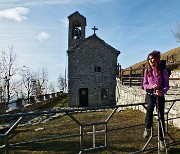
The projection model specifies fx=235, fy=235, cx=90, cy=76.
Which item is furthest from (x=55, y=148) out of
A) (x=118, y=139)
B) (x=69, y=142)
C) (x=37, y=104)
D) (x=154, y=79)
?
(x=37, y=104)

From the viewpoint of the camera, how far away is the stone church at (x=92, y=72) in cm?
2569

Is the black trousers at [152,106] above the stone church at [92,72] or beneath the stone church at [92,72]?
beneath

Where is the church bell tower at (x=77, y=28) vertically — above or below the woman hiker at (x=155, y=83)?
above

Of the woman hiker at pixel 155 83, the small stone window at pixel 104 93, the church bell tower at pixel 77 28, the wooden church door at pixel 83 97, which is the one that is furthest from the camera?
the church bell tower at pixel 77 28

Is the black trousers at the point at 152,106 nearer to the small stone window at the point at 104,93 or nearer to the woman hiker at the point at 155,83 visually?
the woman hiker at the point at 155,83

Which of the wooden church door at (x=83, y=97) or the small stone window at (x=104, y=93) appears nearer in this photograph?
the wooden church door at (x=83, y=97)

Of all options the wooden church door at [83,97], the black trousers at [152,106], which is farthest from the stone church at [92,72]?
the black trousers at [152,106]

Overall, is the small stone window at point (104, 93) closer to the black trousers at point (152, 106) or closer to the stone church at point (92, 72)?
the stone church at point (92, 72)

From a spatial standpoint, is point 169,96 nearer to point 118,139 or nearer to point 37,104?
point 118,139

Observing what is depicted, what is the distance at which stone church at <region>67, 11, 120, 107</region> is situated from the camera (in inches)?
1011

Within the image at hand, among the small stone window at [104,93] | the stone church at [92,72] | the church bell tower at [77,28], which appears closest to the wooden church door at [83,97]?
the stone church at [92,72]

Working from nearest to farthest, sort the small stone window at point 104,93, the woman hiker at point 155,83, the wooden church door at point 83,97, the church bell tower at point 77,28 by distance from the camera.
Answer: the woman hiker at point 155,83 → the wooden church door at point 83,97 → the small stone window at point 104,93 → the church bell tower at point 77,28

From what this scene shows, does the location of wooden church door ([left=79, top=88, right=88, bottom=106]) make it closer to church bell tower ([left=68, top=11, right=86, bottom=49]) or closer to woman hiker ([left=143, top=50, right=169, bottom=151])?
church bell tower ([left=68, top=11, right=86, bottom=49])

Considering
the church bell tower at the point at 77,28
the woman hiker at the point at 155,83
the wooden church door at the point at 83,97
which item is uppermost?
the church bell tower at the point at 77,28
